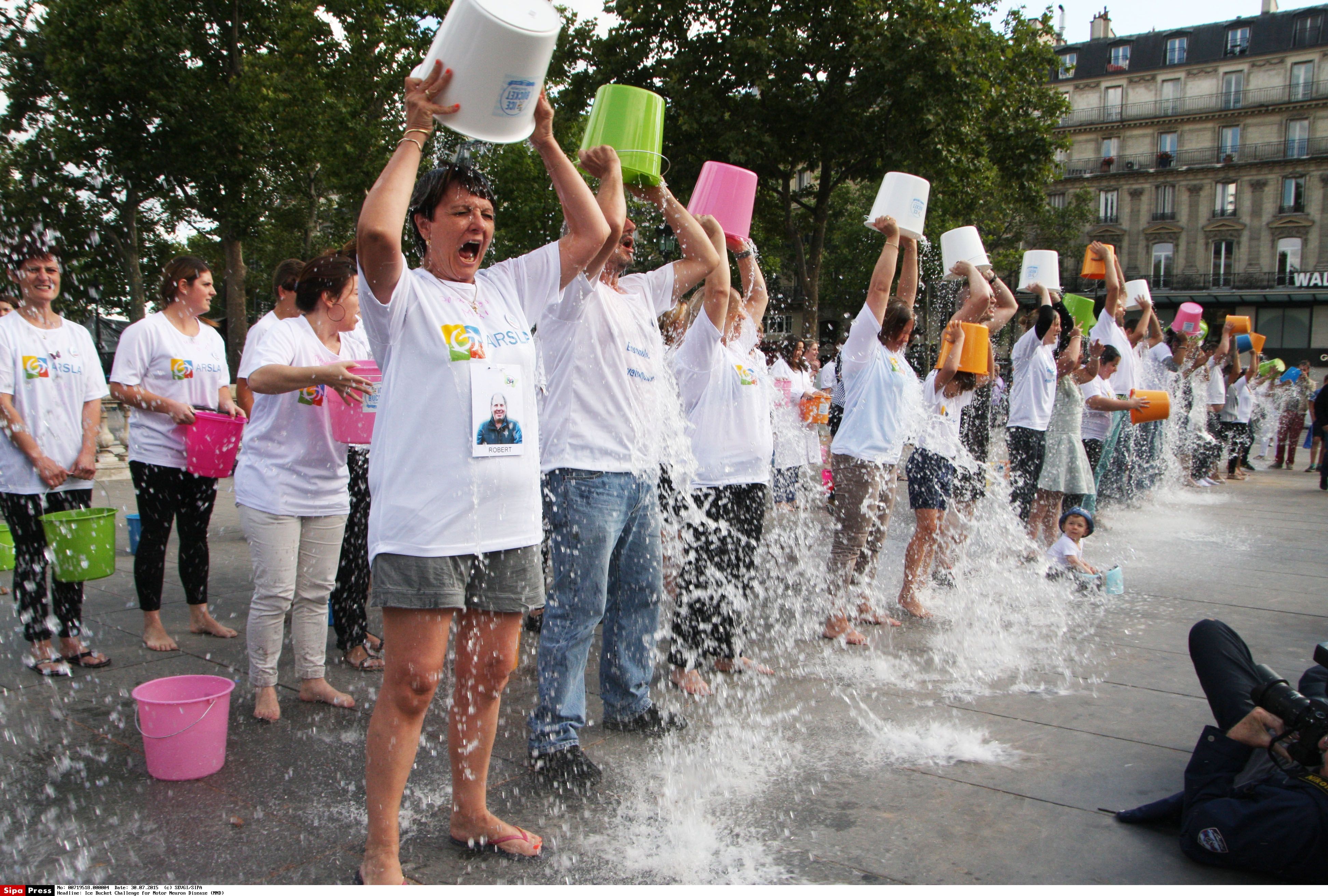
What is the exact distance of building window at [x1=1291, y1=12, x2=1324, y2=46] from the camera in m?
52.4

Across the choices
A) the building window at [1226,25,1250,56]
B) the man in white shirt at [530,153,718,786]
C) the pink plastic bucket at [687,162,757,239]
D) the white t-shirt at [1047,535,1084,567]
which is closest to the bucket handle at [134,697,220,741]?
the man in white shirt at [530,153,718,786]

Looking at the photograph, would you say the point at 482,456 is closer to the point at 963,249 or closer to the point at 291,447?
the point at 291,447

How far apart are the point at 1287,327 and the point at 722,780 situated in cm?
5631

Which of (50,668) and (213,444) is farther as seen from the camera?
(213,444)

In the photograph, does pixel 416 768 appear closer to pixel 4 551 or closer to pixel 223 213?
pixel 4 551

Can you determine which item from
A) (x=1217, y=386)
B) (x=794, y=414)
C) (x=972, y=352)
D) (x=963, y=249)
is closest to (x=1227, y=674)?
(x=972, y=352)

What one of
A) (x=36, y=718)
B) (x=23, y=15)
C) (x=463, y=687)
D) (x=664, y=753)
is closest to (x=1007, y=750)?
(x=664, y=753)

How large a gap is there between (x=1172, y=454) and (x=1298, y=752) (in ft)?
39.5

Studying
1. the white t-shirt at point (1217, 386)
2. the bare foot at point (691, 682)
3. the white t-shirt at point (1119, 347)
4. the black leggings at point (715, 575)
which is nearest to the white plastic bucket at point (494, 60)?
the black leggings at point (715, 575)

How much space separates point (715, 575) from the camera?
428 cm

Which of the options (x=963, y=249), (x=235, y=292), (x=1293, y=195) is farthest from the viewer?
(x=1293, y=195)

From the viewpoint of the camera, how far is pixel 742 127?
18.3 meters

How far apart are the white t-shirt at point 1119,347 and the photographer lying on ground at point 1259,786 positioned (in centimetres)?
664

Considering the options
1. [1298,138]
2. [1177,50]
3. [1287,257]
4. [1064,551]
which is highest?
[1177,50]
